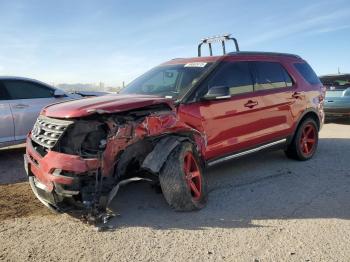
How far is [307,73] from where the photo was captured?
743 centimetres

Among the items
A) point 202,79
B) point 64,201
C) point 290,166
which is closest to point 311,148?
point 290,166

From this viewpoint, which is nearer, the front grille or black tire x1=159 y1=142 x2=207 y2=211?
the front grille

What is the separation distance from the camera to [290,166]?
6848mm

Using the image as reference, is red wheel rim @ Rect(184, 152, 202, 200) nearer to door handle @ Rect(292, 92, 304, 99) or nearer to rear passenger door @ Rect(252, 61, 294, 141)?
rear passenger door @ Rect(252, 61, 294, 141)

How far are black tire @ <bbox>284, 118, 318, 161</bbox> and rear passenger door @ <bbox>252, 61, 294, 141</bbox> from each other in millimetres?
348

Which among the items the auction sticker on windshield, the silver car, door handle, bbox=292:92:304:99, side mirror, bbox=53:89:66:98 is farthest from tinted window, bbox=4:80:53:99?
door handle, bbox=292:92:304:99

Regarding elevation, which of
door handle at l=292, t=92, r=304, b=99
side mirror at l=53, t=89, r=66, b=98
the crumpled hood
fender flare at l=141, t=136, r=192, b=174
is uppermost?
side mirror at l=53, t=89, r=66, b=98

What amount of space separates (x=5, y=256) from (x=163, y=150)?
1.91 m

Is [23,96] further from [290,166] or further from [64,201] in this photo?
[290,166]

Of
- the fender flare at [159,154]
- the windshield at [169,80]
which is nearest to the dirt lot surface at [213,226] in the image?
the fender flare at [159,154]

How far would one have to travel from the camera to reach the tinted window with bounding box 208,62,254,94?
551 cm

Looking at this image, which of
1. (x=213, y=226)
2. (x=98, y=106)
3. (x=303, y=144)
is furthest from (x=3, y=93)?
(x=303, y=144)

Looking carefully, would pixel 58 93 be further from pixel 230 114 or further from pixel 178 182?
pixel 178 182

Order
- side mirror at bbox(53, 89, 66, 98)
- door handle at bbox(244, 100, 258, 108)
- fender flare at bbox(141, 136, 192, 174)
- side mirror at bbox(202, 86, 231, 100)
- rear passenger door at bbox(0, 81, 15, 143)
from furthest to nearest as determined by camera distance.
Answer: side mirror at bbox(53, 89, 66, 98)
rear passenger door at bbox(0, 81, 15, 143)
door handle at bbox(244, 100, 258, 108)
side mirror at bbox(202, 86, 231, 100)
fender flare at bbox(141, 136, 192, 174)
